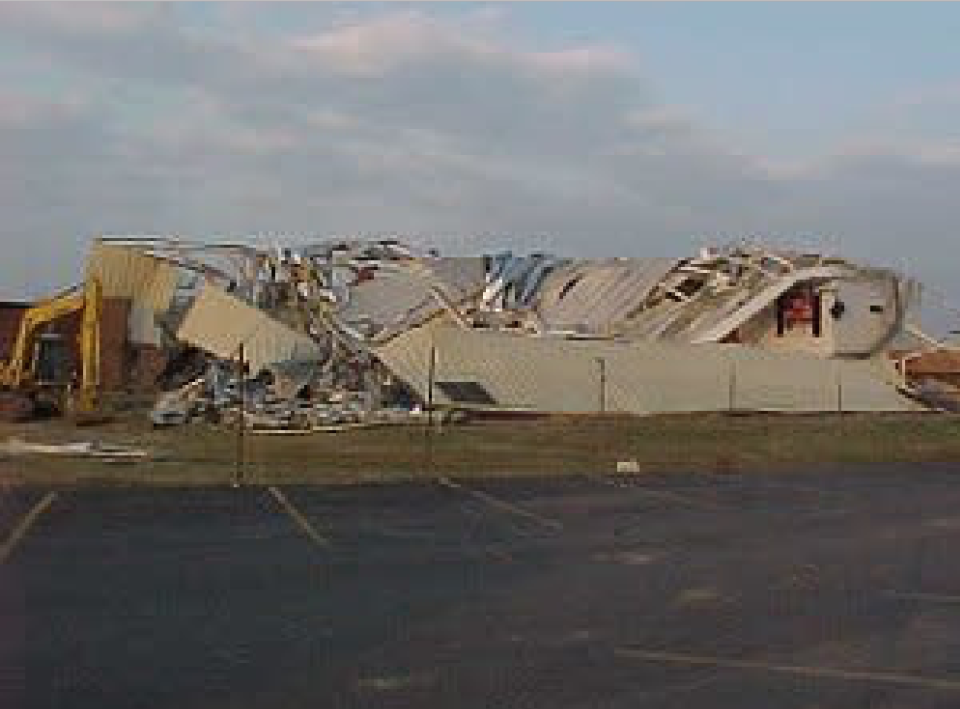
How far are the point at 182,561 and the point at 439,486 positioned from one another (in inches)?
357

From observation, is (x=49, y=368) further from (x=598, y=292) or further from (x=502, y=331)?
(x=598, y=292)

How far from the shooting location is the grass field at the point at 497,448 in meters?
26.3

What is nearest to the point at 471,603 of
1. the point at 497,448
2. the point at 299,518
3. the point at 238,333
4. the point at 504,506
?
A: the point at 299,518

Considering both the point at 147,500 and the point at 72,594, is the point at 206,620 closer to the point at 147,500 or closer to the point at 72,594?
the point at 72,594

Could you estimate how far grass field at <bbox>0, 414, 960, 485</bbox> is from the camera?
1035 inches

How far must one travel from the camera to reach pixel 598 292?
56344 mm

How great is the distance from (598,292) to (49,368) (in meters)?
18.9

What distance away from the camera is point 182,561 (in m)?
14.6

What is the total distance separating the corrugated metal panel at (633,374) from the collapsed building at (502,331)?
2.1 inches

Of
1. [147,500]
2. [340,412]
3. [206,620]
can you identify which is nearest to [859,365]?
[340,412]

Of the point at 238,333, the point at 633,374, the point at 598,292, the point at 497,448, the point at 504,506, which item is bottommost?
the point at 504,506

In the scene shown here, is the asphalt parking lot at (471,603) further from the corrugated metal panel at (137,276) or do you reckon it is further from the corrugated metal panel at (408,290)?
the corrugated metal panel at (137,276)

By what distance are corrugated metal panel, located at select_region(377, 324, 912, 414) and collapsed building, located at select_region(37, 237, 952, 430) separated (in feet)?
0.17

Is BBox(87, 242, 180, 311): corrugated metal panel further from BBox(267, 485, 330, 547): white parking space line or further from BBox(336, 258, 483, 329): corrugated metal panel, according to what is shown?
BBox(267, 485, 330, 547): white parking space line
